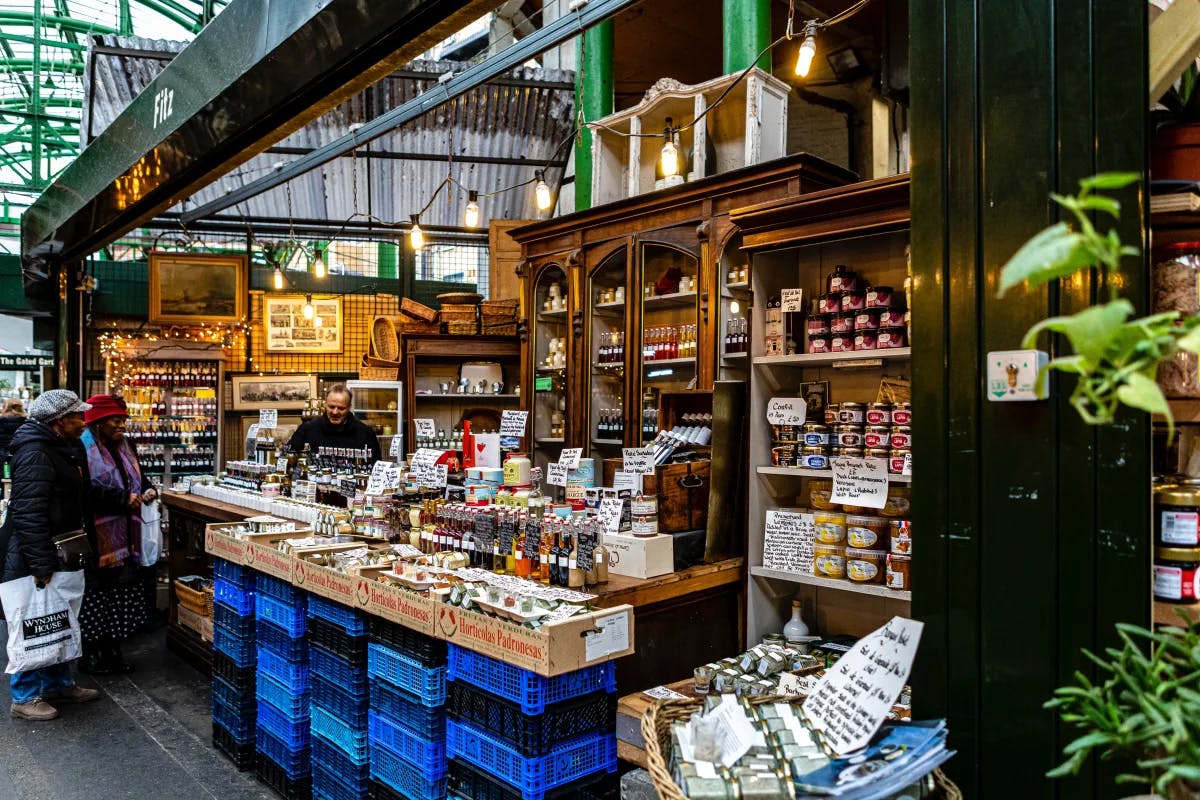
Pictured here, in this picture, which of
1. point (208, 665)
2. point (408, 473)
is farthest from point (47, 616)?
point (408, 473)

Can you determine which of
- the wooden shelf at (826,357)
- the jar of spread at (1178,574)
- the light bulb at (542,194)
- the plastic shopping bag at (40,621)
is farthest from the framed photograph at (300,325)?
the jar of spread at (1178,574)

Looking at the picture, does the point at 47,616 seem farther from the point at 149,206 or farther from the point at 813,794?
the point at 813,794

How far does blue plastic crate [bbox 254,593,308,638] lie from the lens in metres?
3.58

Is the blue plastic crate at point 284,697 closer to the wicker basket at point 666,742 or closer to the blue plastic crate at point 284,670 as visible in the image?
the blue plastic crate at point 284,670

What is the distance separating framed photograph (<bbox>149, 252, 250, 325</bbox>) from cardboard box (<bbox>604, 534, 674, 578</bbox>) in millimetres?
7844

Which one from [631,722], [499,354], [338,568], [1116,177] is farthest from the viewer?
[499,354]

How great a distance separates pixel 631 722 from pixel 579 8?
3.51 meters

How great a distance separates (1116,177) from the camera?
0.78 m

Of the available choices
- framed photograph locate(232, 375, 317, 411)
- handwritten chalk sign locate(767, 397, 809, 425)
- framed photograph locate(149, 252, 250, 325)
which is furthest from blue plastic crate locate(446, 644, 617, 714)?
framed photograph locate(149, 252, 250, 325)

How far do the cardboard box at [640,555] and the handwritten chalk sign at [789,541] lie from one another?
0.47 meters

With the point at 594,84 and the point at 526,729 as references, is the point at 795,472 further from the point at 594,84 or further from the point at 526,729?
the point at 594,84

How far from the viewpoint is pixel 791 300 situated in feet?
11.5

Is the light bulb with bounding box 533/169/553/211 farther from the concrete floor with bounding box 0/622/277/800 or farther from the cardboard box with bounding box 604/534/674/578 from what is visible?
the concrete floor with bounding box 0/622/277/800

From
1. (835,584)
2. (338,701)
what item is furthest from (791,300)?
(338,701)
